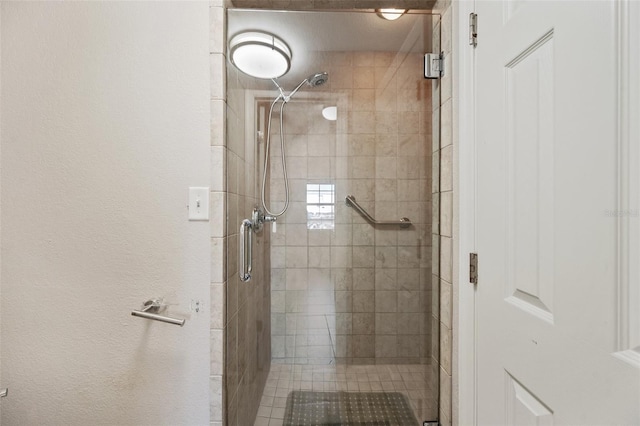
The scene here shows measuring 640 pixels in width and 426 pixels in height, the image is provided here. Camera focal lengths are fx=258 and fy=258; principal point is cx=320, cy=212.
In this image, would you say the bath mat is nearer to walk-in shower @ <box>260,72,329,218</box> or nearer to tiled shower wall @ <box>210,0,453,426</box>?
tiled shower wall @ <box>210,0,453,426</box>

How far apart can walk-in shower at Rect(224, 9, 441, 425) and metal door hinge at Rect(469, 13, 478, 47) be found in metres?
0.20

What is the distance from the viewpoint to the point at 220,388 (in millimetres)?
993

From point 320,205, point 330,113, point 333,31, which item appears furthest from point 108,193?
point 333,31

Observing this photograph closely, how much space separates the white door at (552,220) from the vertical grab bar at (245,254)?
87 cm

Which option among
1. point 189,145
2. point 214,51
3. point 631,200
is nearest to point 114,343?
point 189,145

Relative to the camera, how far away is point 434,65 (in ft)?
3.46

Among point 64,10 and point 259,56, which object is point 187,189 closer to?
point 259,56

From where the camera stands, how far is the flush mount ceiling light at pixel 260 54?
1.08 meters

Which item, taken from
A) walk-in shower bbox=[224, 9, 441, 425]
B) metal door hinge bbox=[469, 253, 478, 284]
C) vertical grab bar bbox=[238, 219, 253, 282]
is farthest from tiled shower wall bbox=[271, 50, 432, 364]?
metal door hinge bbox=[469, 253, 478, 284]

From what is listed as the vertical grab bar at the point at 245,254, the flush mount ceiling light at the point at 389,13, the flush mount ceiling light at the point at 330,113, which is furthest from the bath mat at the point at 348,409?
the flush mount ceiling light at the point at 389,13

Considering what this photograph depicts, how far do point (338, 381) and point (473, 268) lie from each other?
794 mm

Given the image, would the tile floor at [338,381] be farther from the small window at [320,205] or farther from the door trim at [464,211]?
the small window at [320,205]

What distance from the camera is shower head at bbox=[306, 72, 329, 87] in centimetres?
118

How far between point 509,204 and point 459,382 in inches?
26.4
